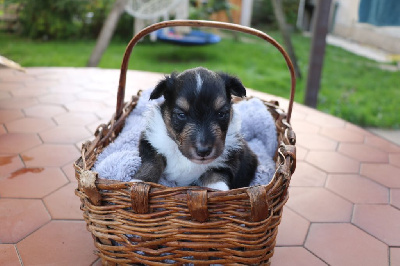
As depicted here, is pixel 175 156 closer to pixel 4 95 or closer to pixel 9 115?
pixel 9 115

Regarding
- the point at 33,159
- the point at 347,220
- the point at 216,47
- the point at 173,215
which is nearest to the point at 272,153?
the point at 347,220

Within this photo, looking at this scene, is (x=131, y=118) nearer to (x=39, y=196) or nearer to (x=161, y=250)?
(x=39, y=196)

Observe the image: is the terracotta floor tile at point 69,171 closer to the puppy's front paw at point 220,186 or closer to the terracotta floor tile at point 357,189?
the puppy's front paw at point 220,186

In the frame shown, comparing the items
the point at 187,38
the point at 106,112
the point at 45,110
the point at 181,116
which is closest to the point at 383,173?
the point at 181,116

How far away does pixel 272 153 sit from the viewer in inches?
109

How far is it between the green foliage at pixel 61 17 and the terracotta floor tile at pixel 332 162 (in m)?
9.01

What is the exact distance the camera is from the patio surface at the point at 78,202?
202 centimetres

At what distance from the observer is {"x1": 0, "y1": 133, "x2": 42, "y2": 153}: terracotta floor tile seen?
9.86ft

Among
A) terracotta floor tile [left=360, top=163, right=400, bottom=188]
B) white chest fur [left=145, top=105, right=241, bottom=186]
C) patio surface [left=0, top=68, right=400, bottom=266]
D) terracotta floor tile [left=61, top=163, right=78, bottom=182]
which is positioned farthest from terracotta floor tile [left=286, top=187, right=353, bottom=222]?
terracotta floor tile [left=61, top=163, right=78, bottom=182]

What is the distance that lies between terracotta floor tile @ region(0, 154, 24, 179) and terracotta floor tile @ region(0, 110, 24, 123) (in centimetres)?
79

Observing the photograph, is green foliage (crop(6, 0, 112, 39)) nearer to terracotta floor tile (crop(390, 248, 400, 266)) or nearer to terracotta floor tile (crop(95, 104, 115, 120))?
terracotta floor tile (crop(95, 104, 115, 120))

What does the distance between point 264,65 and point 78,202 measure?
6.99m

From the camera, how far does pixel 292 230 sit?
2215 mm

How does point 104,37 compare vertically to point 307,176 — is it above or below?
above
